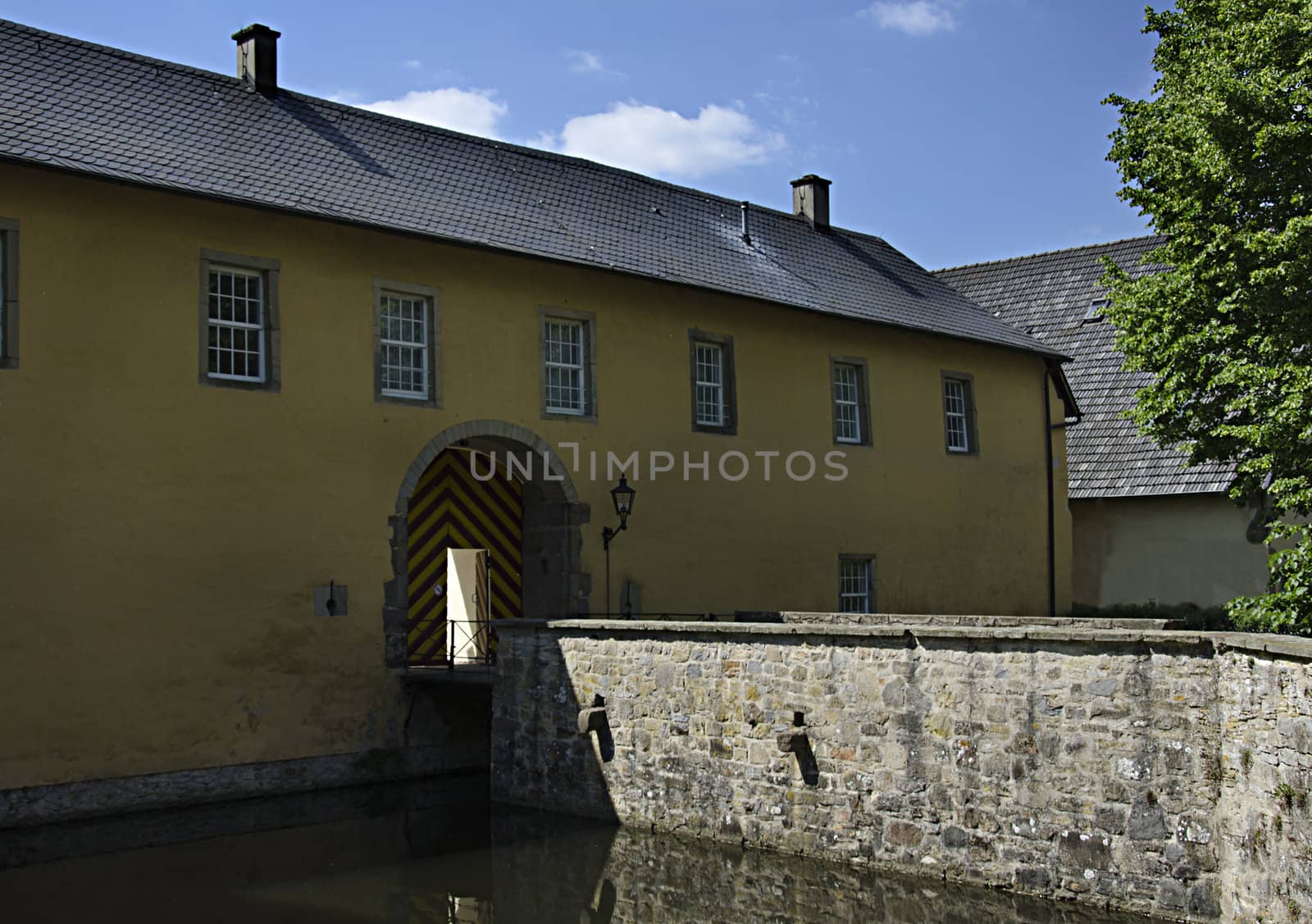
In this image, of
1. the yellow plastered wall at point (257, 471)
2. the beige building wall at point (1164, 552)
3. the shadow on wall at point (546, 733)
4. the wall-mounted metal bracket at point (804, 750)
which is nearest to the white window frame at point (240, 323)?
the yellow plastered wall at point (257, 471)

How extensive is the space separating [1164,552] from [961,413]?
5336 millimetres

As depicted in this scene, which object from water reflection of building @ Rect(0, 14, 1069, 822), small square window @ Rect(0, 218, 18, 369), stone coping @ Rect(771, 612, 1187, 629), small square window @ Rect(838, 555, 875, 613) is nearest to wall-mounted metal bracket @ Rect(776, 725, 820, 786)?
stone coping @ Rect(771, 612, 1187, 629)

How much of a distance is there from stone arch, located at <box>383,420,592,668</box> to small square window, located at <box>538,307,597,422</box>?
1.99 ft

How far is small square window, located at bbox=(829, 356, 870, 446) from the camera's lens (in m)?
20.4

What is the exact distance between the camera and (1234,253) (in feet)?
48.0

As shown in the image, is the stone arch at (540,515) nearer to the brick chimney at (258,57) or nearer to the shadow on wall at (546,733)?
the shadow on wall at (546,733)

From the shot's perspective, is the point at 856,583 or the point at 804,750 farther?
the point at 856,583

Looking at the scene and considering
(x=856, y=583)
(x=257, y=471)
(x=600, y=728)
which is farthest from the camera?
(x=856, y=583)

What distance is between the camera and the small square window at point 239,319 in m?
14.0

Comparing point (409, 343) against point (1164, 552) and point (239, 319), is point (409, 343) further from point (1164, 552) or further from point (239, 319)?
point (1164, 552)

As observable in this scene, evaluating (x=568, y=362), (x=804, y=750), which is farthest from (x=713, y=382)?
(x=804, y=750)

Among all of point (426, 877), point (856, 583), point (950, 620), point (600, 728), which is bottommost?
point (426, 877)

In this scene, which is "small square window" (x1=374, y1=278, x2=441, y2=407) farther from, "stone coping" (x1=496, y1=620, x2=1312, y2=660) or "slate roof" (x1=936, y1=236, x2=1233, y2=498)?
"slate roof" (x1=936, y1=236, x2=1233, y2=498)

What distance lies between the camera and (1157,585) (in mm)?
24938
